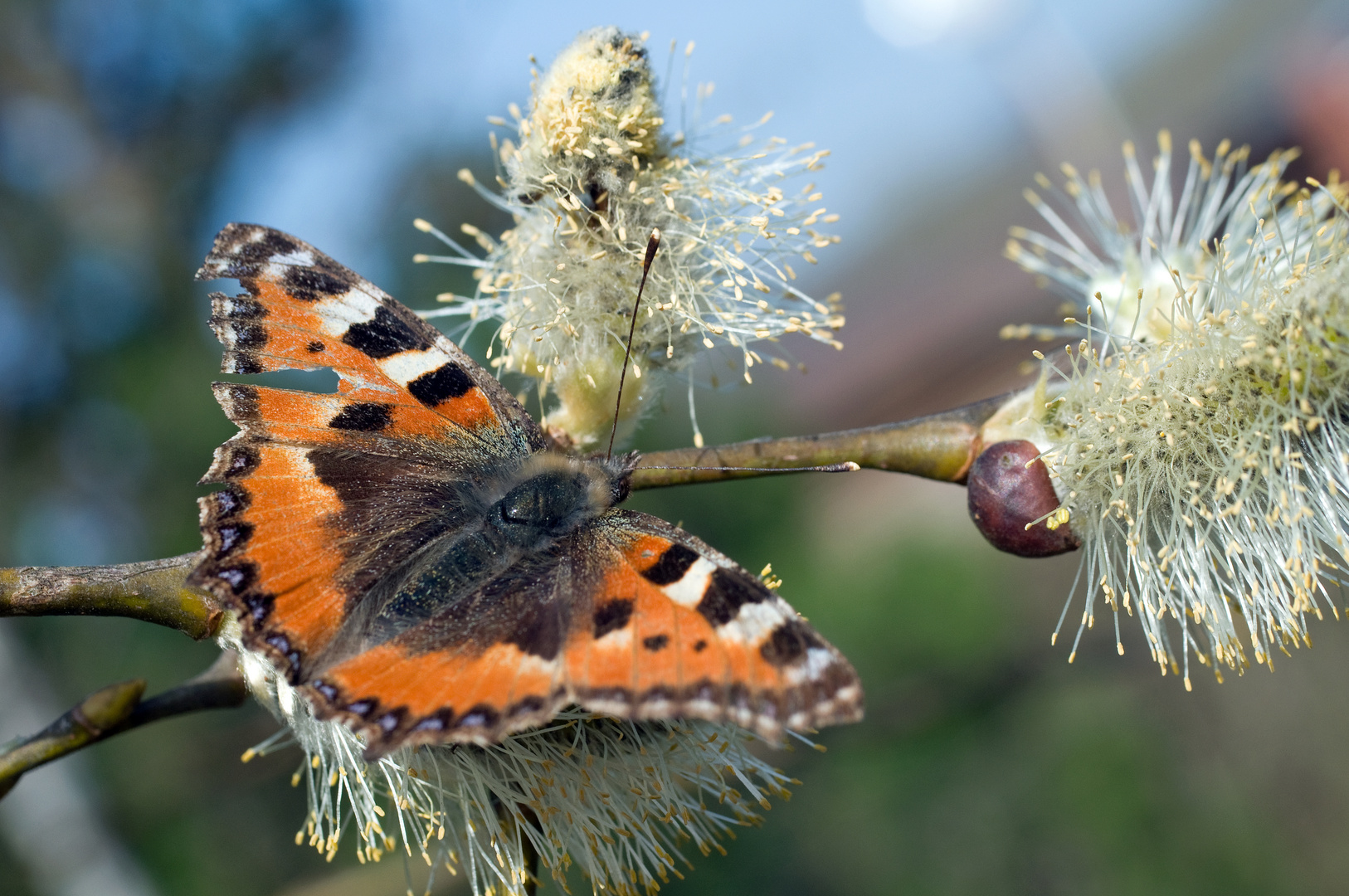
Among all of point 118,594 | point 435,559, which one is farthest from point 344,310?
point 118,594

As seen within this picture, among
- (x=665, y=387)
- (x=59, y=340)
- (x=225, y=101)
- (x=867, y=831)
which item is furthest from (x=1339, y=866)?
(x=225, y=101)

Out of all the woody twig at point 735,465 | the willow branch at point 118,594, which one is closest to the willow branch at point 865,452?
the woody twig at point 735,465

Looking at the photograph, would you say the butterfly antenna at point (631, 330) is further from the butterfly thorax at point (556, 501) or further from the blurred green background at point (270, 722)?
the blurred green background at point (270, 722)

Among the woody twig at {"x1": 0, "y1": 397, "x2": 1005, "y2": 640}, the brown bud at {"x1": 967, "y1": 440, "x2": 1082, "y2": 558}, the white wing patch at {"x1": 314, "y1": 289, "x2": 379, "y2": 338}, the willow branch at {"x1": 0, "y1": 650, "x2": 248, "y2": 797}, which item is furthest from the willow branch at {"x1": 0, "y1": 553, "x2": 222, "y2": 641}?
the brown bud at {"x1": 967, "y1": 440, "x2": 1082, "y2": 558}

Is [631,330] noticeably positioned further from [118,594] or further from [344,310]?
[118,594]

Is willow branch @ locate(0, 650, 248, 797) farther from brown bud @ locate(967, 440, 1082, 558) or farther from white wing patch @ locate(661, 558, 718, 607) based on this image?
brown bud @ locate(967, 440, 1082, 558)

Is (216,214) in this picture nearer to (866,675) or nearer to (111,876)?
(111,876)

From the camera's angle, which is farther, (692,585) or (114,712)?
(114,712)

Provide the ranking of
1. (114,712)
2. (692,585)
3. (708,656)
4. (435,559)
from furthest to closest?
1. (435,559)
2. (114,712)
3. (692,585)
4. (708,656)
